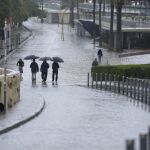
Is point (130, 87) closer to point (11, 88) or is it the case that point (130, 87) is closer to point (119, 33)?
point (11, 88)

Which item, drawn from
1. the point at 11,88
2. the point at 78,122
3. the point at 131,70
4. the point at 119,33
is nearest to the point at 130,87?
the point at 11,88

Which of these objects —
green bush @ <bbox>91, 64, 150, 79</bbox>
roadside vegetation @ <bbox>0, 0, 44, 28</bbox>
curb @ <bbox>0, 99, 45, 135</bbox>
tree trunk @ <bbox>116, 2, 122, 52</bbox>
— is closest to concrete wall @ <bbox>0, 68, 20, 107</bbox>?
curb @ <bbox>0, 99, 45, 135</bbox>

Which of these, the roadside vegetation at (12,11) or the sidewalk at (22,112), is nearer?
the sidewalk at (22,112)

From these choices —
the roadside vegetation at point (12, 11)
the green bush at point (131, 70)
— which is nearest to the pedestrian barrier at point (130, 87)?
the green bush at point (131, 70)

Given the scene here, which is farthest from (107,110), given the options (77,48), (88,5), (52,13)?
(52,13)

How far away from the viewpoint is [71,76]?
46750mm

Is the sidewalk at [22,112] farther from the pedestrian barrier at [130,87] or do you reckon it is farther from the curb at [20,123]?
the pedestrian barrier at [130,87]

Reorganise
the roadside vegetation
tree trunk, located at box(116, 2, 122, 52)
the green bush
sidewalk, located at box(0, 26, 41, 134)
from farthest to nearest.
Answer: the roadside vegetation < tree trunk, located at box(116, 2, 122, 52) < the green bush < sidewalk, located at box(0, 26, 41, 134)

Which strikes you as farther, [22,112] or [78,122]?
[22,112]

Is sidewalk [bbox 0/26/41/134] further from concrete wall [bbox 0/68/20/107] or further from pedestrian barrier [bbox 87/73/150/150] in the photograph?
pedestrian barrier [bbox 87/73/150/150]

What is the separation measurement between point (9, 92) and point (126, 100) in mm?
5373

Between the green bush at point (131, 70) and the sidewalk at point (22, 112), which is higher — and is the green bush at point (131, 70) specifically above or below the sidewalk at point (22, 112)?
below

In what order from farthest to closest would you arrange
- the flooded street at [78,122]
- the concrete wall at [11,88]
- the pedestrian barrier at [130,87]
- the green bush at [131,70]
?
the green bush at [131,70] < the pedestrian barrier at [130,87] < the concrete wall at [11,88] < the flooded street at [78,122]

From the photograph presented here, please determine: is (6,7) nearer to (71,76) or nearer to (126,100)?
(71,76)
